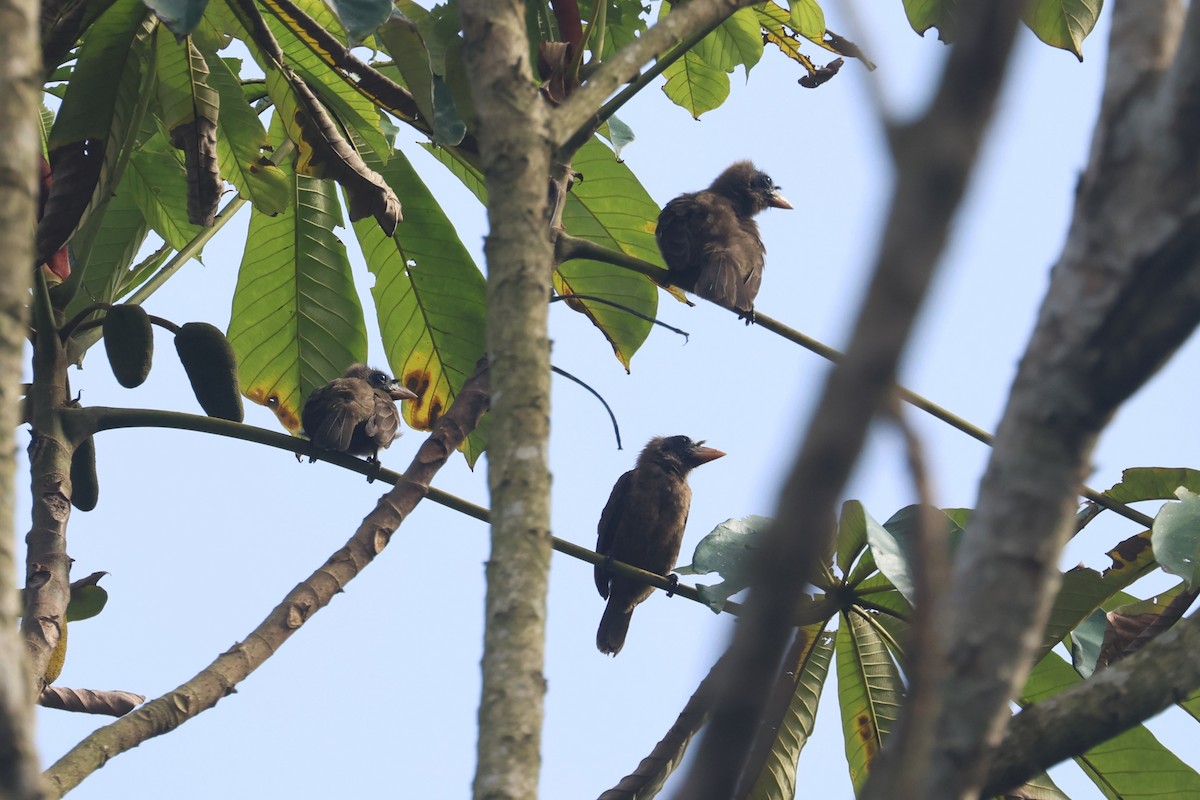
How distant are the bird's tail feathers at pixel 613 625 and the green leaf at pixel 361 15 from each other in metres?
4.22

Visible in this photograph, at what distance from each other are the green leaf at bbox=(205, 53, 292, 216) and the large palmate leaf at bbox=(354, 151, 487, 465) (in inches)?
24.0

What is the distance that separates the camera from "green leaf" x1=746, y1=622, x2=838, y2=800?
427 cm

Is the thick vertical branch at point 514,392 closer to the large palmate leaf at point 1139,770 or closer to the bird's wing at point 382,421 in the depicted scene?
the large palmate leaf at point 1139,770

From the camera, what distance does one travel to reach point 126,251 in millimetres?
4801

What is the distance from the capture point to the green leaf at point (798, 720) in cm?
427

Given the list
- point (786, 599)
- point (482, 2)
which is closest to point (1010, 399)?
point (786, 599)

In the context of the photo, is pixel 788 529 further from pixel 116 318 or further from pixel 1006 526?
pixel 116 318

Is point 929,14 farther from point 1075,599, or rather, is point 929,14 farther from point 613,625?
point 613,625

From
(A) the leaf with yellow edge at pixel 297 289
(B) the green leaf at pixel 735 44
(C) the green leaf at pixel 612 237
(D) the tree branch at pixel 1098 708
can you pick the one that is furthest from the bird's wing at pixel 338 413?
(D) the tree branch at pixel 1098 708

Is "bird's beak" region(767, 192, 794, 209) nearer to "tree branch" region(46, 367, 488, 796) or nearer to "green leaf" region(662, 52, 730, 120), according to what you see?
"green leaf" region(662, 52, 730, 120)

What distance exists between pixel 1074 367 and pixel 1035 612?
10.3 inches

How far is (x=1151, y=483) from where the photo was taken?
4.05m

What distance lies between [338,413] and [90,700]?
270cm

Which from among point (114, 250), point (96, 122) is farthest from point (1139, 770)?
point (114, 250)
